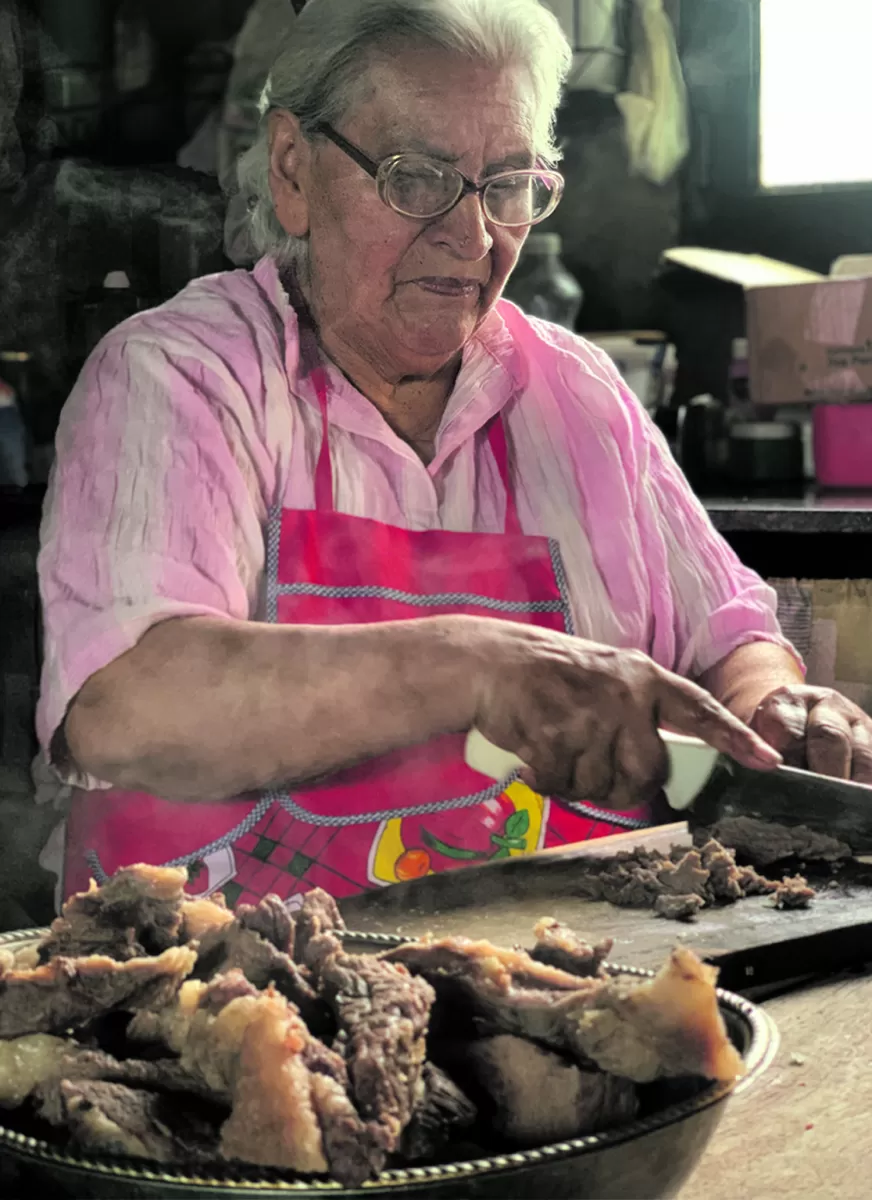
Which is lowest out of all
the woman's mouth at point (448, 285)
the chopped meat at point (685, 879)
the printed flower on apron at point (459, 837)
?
the printed flower on apron at point (459, 837)

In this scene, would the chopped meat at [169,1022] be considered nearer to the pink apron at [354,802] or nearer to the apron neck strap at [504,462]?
the pink apron at [354,802]

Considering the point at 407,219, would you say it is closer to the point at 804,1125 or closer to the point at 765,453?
the point at 804,1125

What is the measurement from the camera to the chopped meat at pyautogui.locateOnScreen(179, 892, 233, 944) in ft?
2.19

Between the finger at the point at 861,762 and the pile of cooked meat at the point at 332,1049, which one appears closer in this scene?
the pile of cooked meat at the point at 332,1049

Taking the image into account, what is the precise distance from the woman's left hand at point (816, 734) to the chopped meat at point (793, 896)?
215 millimetres

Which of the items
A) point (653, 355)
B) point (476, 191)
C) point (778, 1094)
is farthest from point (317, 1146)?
point (653, 355)

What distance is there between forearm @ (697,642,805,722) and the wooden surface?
439 millimetres

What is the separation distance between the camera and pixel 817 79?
4.38 ft

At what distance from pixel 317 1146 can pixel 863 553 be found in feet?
3.97

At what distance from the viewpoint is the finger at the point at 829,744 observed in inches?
48.8

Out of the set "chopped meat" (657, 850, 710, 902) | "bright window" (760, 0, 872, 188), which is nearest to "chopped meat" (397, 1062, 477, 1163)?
"chopped meat" (657, 850, 710, 902)

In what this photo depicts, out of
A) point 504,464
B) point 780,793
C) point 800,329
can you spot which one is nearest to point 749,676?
point 780,793

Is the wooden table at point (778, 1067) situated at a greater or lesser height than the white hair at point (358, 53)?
lesser

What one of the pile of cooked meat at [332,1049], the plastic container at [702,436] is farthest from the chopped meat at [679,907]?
the plastic container at [702,436]
